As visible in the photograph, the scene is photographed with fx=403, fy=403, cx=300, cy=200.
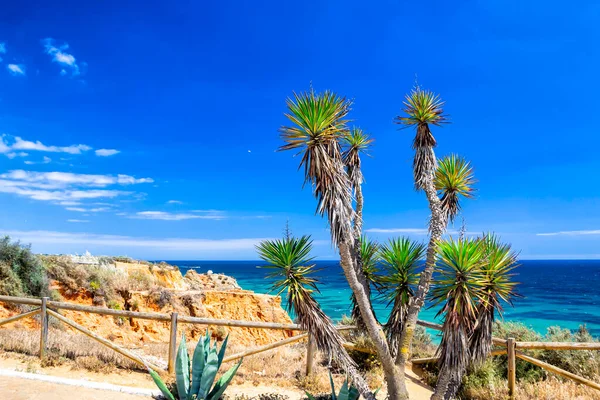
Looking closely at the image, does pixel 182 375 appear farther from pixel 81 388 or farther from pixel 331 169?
pixel 331 169

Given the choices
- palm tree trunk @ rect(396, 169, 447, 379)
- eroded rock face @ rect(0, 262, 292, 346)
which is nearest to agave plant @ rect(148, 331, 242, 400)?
palm tree trunk @ rect(396, 169, 447, 379)

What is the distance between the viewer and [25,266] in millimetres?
14469

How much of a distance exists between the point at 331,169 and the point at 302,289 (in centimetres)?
192

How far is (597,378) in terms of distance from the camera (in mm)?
7930

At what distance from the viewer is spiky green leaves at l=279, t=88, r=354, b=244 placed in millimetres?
5934

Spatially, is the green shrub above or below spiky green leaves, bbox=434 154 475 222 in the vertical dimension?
below

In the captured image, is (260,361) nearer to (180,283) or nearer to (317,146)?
(317,146)

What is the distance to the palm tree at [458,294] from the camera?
5.79 meters

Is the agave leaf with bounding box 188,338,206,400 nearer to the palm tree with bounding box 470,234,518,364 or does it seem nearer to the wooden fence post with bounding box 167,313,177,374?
the wooden fence post with bounding box 167,313,177,374

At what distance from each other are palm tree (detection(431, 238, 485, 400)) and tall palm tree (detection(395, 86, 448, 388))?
0.37 meters

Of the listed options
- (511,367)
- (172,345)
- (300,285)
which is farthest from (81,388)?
(511,367)

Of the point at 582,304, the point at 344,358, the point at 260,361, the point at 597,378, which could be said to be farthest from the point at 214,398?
the point at 582,304

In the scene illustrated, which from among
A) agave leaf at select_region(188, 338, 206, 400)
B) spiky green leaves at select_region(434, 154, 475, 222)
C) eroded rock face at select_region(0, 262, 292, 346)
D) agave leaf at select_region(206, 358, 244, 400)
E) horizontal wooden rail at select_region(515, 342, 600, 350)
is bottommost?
eroded rock face at select_region(0, 262, 292, 346)

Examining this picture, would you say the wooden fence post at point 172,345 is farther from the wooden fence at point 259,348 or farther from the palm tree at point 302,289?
the palm tree at point 302,289
